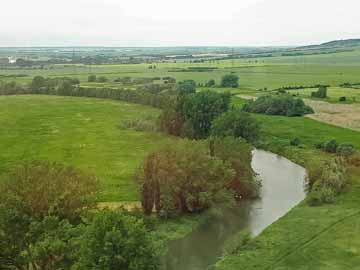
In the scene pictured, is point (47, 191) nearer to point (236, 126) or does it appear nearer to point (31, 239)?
point (31, 239)

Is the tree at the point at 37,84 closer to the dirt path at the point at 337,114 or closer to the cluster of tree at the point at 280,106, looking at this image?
the cluster of tree at the point at 280,106

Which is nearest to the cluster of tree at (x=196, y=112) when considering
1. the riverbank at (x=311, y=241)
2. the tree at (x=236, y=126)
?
the tree at (x=236, y=126)

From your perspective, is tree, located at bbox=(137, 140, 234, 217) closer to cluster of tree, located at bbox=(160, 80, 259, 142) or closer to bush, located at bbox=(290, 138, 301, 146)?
cluster of tree, located at bbox=(160, 80, 259, 142)

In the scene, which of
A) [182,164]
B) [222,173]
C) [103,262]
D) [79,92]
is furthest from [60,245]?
[79,92]

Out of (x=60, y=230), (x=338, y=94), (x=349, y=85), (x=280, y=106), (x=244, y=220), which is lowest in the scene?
(x=244, y=220)

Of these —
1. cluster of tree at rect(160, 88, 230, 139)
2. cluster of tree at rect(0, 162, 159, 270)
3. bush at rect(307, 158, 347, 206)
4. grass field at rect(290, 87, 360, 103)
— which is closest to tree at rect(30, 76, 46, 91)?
grass field at rect(290, 87, 360, 103)

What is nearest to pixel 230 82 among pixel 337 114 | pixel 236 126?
pixel 337 114

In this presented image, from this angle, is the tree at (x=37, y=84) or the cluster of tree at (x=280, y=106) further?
the tree at (x=37, y=84)

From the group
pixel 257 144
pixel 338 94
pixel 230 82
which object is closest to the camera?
pixel 257 144
